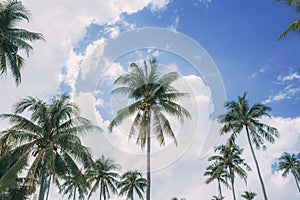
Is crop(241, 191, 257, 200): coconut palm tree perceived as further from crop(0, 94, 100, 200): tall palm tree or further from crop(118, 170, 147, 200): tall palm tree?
crop(0, 94, 100, 200): tall palm tree

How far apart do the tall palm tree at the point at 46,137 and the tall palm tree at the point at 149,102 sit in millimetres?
3153

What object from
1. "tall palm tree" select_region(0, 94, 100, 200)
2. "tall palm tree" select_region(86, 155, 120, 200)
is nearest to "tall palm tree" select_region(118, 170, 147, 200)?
"tall palm tree" select_region(86, 155, 120, 200)

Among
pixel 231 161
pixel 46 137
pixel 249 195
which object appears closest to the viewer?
pixel 46 137

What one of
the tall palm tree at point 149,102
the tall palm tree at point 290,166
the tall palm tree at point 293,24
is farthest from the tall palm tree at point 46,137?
the tall palm tree at point 290,166

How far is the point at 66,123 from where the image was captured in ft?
74.8

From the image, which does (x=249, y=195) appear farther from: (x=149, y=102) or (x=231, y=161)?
(x=149, y=102)

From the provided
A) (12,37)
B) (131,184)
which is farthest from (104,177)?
(12,37)

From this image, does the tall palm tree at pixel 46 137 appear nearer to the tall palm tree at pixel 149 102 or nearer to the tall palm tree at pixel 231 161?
the tall palm tree at pixel 149 102

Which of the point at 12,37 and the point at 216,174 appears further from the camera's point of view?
the point at 216,174

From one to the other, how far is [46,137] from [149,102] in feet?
28.7

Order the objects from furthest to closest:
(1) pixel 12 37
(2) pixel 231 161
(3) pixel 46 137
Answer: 1. (2) pixel 231 161
2. (3) pixel 46 137
3. (1) pixel 12 37

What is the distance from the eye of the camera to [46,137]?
22109mm

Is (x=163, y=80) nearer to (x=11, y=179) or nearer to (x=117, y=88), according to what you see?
(x=117, y=88)

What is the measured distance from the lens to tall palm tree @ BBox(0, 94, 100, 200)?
20906mm
